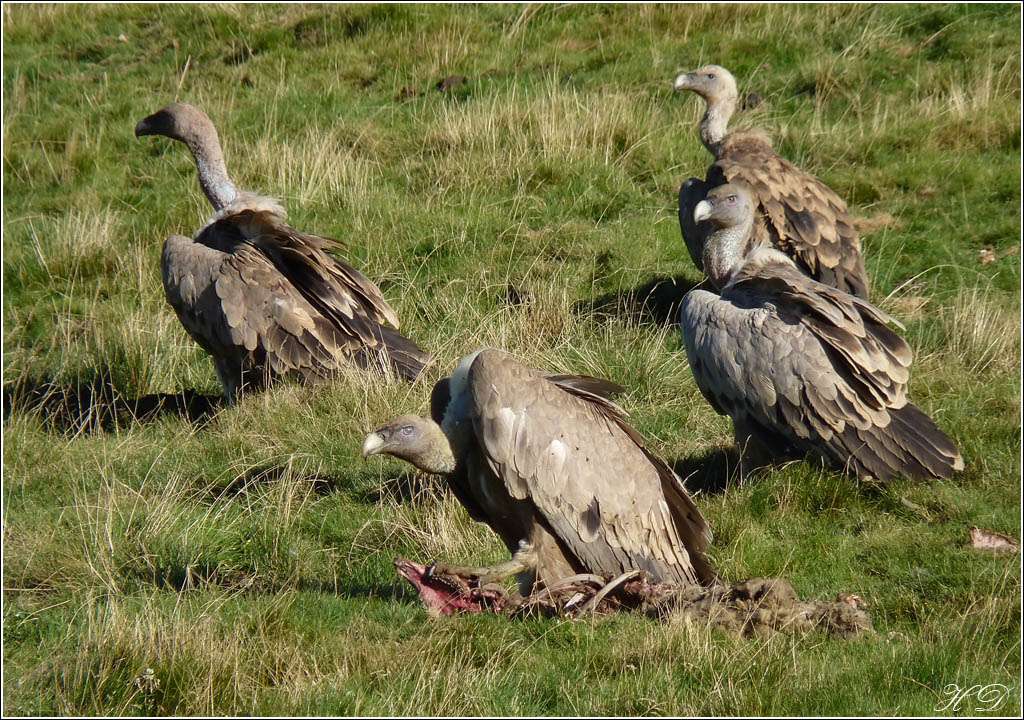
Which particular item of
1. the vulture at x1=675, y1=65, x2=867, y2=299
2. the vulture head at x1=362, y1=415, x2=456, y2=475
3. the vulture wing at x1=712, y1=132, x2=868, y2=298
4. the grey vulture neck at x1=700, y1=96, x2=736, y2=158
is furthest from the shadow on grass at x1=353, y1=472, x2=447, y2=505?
the grey vulture neck at x1=700, y1=96, x2=736, y2=158

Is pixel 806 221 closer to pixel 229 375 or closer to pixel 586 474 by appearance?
pixel 586 474

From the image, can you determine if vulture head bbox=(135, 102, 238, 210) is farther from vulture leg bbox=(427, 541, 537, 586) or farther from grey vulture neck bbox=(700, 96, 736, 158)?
vulture leg bbox=(427, 541, 537, 586)

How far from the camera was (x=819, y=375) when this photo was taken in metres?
7.22

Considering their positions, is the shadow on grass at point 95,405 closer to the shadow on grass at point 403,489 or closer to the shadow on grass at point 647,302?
the shadow on grass at point 403,489

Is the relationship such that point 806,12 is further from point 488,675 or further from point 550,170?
point 488,675

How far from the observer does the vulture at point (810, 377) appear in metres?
7.07

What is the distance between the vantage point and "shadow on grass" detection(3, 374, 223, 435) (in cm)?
902

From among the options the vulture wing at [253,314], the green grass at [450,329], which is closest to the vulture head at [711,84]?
the green grass at [450,329]

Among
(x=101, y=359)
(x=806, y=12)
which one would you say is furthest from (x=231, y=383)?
(x=806, y=12)

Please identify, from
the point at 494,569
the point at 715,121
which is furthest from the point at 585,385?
the point at 715,121

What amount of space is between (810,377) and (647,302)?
2.77 m

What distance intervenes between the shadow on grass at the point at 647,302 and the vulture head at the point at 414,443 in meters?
3.61

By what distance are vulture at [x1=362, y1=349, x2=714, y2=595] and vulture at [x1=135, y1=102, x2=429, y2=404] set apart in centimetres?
260

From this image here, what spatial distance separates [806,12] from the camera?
45.1ft
